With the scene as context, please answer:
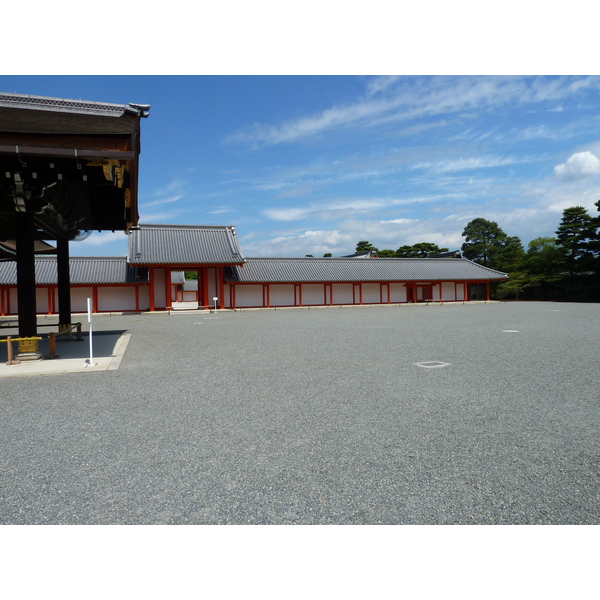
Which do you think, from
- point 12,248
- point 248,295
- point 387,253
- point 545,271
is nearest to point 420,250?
point 387,253

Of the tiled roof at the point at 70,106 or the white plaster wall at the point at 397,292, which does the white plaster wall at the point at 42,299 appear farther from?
the white plaster wall at the point at 397,292

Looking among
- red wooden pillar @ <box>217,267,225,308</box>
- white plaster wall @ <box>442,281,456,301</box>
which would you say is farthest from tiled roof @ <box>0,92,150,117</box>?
white plaster wall @ <box>442,281,456,301</box>

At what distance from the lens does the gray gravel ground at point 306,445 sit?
261 cm

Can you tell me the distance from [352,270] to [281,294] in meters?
6.34

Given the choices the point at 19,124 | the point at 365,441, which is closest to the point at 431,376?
the point at 365,441

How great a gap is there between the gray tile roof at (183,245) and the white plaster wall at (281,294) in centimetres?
355

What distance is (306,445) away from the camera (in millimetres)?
3652

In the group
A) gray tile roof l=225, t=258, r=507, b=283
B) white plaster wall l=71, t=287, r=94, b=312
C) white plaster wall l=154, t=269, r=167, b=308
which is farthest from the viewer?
gray tile roof l=225, t=258, r=507, b=283

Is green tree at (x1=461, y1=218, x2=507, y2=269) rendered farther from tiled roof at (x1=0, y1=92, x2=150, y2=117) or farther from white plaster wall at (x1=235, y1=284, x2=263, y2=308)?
tiled roof at (x1=0, y1=92, x2=150, y2=117)

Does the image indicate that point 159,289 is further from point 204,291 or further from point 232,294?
point 232,294

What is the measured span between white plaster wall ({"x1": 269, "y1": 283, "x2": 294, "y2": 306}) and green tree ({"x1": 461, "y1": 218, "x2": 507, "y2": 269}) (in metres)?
32.0

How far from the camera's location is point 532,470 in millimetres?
3094

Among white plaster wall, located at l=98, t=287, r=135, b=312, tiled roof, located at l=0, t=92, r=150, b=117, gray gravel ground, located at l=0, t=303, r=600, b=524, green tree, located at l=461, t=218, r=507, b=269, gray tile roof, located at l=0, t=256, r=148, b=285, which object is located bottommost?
gray gravel ground, located at l=0, t=303, r=600, b=524

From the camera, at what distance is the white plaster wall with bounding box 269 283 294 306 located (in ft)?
97.5
